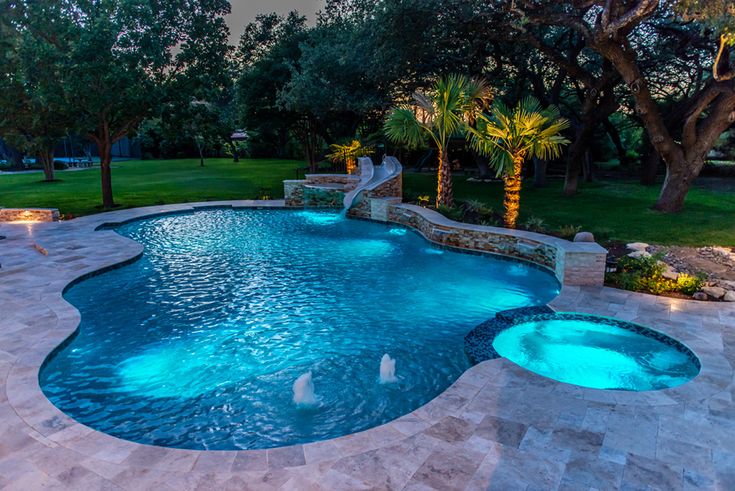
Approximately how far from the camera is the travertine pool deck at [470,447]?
4133 mm

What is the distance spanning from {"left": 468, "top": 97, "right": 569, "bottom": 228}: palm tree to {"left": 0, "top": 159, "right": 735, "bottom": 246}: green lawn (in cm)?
255

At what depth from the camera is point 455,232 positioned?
523 inches

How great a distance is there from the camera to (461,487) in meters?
4.02

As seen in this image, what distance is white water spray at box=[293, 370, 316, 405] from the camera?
19.0 feet

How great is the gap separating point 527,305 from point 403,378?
3.90 meters

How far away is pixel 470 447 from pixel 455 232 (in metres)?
9.17

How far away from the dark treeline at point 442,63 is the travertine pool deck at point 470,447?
857 cm

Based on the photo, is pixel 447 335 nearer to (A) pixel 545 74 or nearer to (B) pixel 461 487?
(B) pixel 461 487

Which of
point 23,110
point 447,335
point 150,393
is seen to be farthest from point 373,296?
point 23,110

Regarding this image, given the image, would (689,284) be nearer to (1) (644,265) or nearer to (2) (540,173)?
(1) (644,265)

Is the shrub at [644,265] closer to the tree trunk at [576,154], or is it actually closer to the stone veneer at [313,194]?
the tree trunk at [576,154]

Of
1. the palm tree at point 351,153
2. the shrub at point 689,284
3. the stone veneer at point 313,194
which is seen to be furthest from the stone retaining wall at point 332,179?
the shrub at point 689,284

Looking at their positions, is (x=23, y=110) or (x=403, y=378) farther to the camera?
(x=23, y=110)

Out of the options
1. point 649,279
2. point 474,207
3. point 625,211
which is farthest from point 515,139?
point 625,211
